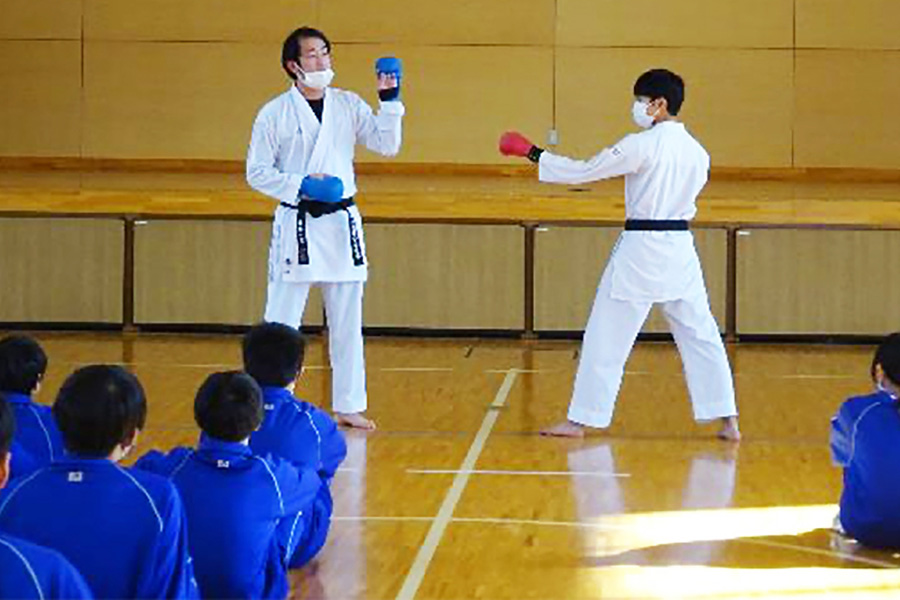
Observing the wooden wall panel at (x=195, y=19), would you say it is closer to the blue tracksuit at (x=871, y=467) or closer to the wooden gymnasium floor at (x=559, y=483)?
the wooden gymnasium floor at (x=559, y=483)

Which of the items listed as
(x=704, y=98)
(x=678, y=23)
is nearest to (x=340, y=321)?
(x=704, y=98)

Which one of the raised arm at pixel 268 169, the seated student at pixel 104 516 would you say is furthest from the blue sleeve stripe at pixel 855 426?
the raised arm at pixel 268 169

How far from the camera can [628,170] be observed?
23.4 ft

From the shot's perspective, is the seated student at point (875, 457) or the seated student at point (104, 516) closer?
the seated student at point (104, 516)

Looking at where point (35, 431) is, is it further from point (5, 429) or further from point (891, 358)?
point (891, 358)

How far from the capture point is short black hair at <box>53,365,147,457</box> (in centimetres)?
335

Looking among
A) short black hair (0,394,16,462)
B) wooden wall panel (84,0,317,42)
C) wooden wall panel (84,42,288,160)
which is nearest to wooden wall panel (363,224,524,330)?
wooden wall panel (84,42,288,160)

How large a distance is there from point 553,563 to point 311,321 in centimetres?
624

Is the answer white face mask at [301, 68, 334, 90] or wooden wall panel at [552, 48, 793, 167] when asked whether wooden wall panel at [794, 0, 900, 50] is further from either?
white face mask at [301, 68, 334, 90]

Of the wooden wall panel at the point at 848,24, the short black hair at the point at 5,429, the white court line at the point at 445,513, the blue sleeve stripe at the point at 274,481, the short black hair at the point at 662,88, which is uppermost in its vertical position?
the wooden wall panel at the point at 848,24

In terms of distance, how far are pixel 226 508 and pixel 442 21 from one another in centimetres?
827

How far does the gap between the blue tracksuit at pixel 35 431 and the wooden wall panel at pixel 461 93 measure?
7.50 meters

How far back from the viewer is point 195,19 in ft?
40.0

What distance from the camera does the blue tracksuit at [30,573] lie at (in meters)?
2.64
